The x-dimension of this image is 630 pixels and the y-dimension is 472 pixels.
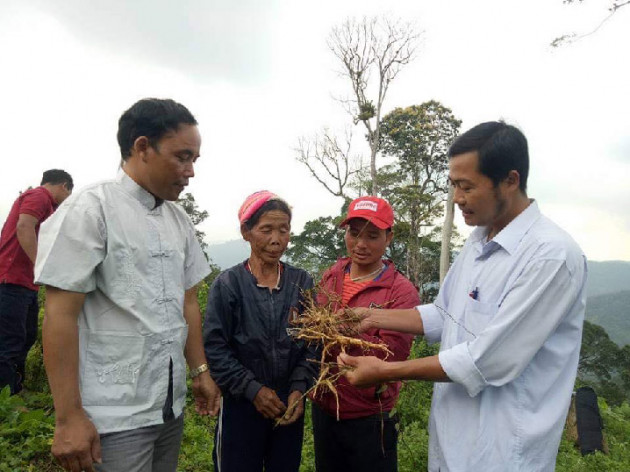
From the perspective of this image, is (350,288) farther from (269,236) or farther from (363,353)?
(269,236)

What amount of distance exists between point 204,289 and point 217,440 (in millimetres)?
6486

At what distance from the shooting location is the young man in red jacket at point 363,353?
2.27 m

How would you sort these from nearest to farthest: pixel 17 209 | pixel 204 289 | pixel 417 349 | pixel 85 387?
1. pixel 85 387
2. pixel 17 209
3. pixel 417 349
4. pixel 204 289

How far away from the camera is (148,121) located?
5.84 ft

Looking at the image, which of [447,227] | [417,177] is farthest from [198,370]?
[417,177]

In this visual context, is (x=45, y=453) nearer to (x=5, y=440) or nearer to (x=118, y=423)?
(x=5, y=440)

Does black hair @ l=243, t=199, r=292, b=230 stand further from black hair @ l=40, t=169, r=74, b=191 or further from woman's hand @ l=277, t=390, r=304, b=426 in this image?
black hair @ l=40, t=169, r=74, b=191

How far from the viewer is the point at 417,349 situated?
23.1 feet

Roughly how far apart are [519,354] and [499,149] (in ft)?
2.36

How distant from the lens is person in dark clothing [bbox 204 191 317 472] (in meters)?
2.18

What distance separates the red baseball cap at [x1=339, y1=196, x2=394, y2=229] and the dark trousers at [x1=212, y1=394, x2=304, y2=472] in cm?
107

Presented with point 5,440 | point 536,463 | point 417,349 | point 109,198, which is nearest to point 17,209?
point 5,440

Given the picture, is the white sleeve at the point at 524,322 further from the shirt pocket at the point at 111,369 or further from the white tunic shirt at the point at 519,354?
the shirt pocket at the point at 111,369

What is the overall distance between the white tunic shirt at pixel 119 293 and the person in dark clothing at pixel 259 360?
366mm
